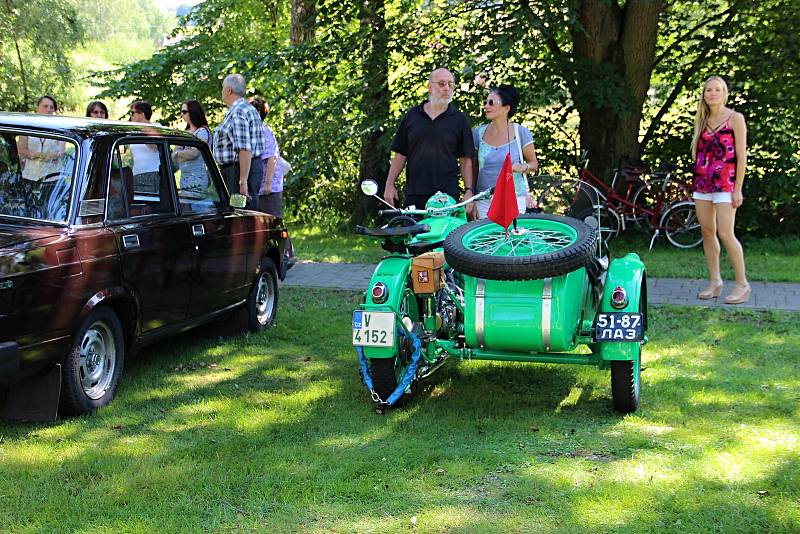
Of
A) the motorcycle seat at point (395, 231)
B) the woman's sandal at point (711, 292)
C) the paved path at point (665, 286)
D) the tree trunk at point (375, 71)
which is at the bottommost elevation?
the paved path at point (665, 286)

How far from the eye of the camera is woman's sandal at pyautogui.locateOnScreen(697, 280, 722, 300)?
359 inches

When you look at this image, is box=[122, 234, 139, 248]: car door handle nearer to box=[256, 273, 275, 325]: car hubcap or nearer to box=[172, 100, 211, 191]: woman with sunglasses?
box=[172, 100, 211, 191]: woman with sunglasses

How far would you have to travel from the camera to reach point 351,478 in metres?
4.58

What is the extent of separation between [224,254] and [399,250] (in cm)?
168

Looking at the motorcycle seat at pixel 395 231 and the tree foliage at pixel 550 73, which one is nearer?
the motorcycle seat at pixel 395 231

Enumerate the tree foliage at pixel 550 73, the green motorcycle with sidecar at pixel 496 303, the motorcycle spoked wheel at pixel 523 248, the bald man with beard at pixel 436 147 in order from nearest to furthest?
the motorcycle spoked wheel at pixel 523 248, the green motorcycle with sidecar at pixel 496 303, the bald man with beard at pixel 436 147, the tree foliage at pixel 550 73

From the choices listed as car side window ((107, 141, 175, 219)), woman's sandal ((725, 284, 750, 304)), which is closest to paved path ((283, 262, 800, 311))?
woman's sandal ((725, 284, 750, 304))

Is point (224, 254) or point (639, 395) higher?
point (224, 254)

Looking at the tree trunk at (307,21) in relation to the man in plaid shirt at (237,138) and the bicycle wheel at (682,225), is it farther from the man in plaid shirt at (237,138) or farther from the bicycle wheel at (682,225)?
the bicycle wheel at (682,225)

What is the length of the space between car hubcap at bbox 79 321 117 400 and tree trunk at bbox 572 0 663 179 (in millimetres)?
8339

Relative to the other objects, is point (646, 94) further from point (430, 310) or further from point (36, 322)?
point (36, 322)

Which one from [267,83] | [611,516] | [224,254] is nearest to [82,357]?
[224,254]

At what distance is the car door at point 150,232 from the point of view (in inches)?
227

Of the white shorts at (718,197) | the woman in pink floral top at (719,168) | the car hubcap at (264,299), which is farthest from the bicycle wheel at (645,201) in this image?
the car hubcap at (264,299)
